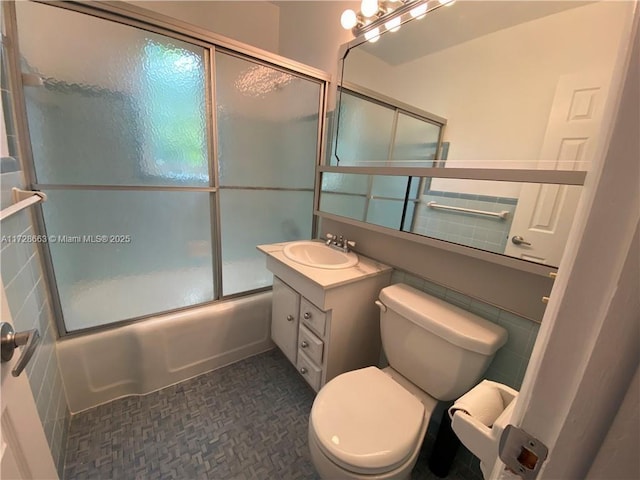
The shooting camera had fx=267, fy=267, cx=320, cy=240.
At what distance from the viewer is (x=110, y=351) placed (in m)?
1.45

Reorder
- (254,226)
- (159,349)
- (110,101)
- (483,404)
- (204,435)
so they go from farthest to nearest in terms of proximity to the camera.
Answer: (254,226) < (159,349) < (204,435) < (110,101) < (483,404)

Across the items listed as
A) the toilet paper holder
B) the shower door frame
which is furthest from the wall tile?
the toilet paper holder

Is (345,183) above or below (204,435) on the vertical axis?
above

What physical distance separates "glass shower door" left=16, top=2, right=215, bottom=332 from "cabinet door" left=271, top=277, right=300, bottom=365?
561 mm

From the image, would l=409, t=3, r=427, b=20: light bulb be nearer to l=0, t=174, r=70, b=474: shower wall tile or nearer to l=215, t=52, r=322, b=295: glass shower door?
l=215, t=52, r=322, b=295: glass shower door

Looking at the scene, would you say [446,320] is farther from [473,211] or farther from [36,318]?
[36,318]

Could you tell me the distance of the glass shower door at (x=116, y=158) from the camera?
3.73ft

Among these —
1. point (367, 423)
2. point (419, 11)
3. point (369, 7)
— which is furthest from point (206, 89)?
point (367, 423)

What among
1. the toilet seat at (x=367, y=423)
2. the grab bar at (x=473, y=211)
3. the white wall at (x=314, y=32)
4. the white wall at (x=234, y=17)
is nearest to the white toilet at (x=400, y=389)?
the toilet seat at (x=367, y=423)

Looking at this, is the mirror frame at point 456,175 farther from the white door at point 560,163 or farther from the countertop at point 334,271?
the countertop at point 334,271

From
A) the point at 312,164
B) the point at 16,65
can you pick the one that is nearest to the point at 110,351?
the point at 16,65

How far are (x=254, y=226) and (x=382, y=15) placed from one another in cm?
141

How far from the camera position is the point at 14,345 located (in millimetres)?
558

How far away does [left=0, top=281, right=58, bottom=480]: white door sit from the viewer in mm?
554
